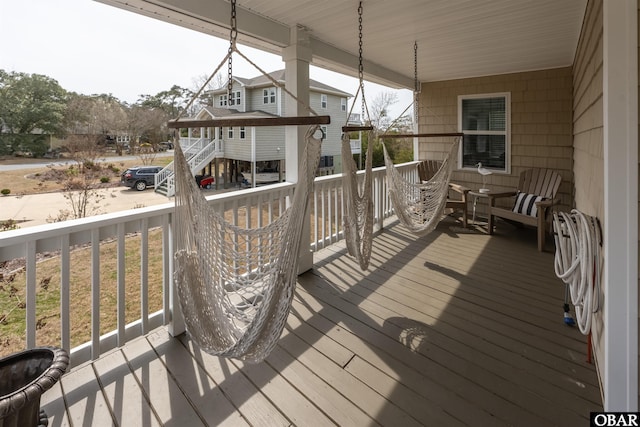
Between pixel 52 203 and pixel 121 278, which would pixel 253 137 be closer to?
pixel 52 203

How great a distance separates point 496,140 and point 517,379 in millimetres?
4955

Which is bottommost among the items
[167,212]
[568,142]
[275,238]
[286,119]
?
[275,238]

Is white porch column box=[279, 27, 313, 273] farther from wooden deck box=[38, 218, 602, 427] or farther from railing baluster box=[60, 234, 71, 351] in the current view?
railing baluster box=[60, 234, 71, 351]

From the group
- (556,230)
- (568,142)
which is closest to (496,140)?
(568,142)

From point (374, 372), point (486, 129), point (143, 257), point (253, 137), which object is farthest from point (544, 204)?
point (253, 137)

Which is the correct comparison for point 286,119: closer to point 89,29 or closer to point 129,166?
point 129,166

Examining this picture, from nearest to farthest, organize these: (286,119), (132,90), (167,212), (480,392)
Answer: (286,119), (480,392), (167,212), (132,90)

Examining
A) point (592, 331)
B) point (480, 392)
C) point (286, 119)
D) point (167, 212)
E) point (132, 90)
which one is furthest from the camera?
point (132, 90)

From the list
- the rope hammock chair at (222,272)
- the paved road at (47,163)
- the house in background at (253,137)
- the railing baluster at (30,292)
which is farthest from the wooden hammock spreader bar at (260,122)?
the house in background at (253,137)

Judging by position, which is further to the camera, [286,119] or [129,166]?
[129,166]

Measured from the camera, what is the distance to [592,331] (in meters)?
2.07

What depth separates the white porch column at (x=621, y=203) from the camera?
1355 millimetres

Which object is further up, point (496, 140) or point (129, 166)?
point (496, 140)

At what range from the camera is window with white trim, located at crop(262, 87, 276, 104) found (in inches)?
453
